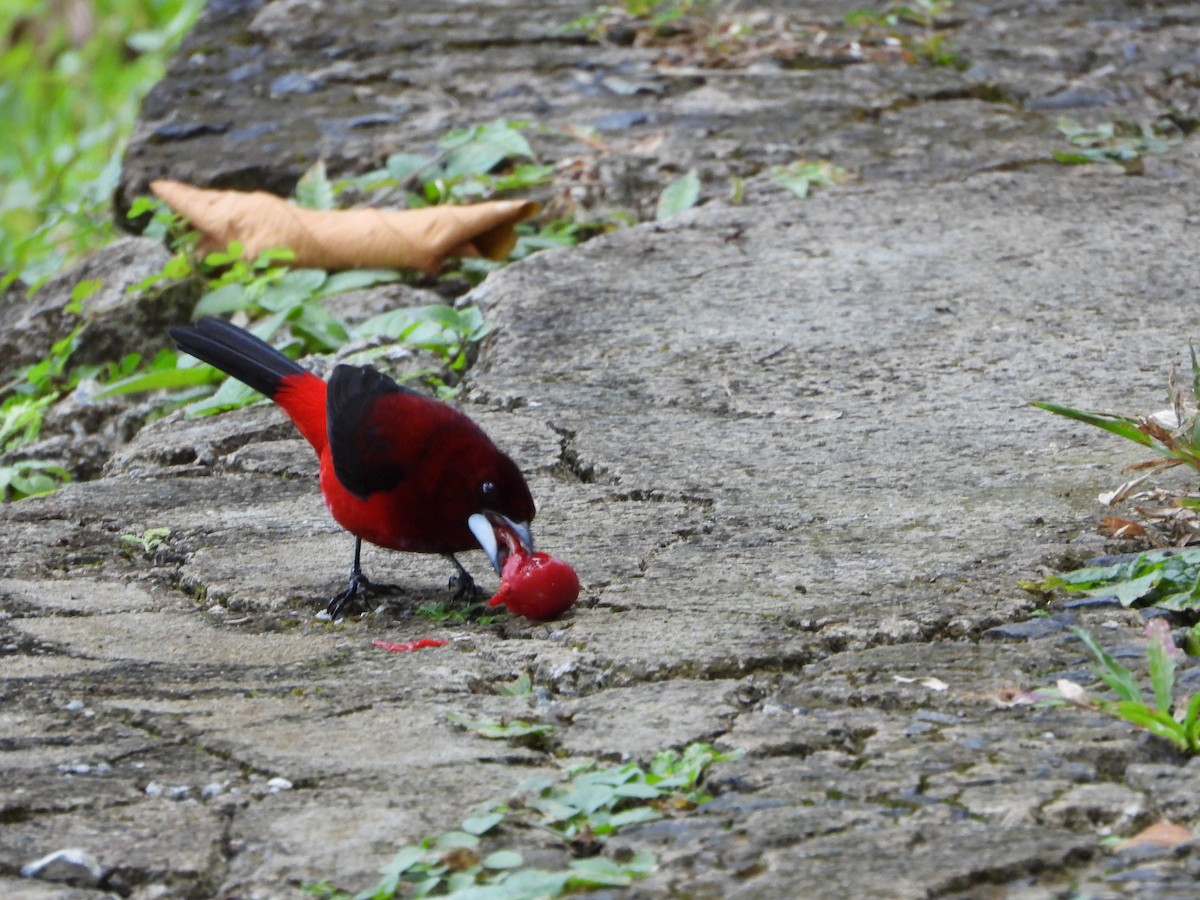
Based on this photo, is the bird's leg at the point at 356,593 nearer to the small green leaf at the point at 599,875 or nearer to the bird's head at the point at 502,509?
the bird's head at the point at 502,509

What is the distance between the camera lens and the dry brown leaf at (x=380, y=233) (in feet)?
15.0

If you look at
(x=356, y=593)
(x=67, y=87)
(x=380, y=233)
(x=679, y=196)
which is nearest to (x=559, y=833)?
(x=356, y=593)

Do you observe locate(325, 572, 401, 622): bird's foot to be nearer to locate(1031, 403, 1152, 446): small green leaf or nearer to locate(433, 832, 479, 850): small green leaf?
locate(433, 832, 479, 850): small green leaf

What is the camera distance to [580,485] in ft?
10.4

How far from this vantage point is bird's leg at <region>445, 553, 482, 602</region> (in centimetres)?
281

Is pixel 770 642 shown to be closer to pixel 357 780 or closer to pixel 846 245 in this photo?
pixel 357 780

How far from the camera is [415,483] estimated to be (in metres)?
2.73

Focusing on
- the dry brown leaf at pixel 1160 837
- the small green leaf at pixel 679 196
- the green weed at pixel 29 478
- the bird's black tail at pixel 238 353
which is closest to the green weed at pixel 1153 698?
the dry brown leaf at pixel 1160 837

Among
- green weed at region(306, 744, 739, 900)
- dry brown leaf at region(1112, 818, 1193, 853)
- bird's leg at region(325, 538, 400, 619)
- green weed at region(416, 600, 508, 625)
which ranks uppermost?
green weed at region(306, 744, 739, 900)

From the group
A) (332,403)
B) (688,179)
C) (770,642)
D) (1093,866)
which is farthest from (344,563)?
(688,179)

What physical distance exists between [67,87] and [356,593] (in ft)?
25.9

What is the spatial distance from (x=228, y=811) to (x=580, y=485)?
1.45m

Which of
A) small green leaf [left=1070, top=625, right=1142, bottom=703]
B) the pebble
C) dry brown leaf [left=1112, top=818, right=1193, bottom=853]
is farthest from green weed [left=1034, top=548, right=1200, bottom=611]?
the pebble

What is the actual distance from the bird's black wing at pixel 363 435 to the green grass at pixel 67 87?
144 inches
